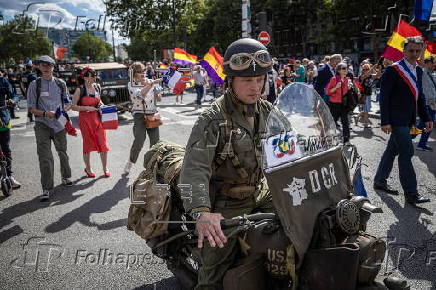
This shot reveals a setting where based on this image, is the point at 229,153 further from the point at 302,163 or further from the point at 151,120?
the point at 151,120

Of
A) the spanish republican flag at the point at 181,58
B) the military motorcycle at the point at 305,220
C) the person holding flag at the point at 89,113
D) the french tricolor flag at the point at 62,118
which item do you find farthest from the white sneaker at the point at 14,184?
the military motorcycle at the point at 305,220

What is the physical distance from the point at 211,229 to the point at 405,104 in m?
4.11

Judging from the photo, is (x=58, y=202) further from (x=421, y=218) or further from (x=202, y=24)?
(x=202, y=24)

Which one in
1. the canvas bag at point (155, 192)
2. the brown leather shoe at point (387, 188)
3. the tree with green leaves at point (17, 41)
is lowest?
the brown leather shoe at point (387, 188)

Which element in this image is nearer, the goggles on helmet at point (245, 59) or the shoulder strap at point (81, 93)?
the goggles on helmet at point (245, 59)

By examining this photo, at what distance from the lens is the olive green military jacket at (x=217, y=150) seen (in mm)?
2084

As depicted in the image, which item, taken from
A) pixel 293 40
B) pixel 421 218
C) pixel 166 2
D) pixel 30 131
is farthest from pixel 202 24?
pixel 421 218

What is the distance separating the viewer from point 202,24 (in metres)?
56.2

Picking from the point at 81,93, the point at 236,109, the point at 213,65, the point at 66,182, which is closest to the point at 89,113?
the point at 81,93

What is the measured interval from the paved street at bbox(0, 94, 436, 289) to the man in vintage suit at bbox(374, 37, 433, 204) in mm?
375

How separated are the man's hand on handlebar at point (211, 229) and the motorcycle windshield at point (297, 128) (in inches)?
15.8

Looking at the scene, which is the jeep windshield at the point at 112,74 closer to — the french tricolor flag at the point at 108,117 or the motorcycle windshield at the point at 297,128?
the french tricolor flag at the point at 108,117

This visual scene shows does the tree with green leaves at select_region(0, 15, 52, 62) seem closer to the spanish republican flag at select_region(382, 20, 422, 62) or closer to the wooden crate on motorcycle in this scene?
the spanish republican flag at select_region(382, 20, 422, 62)

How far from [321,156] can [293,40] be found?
61.2 meters
